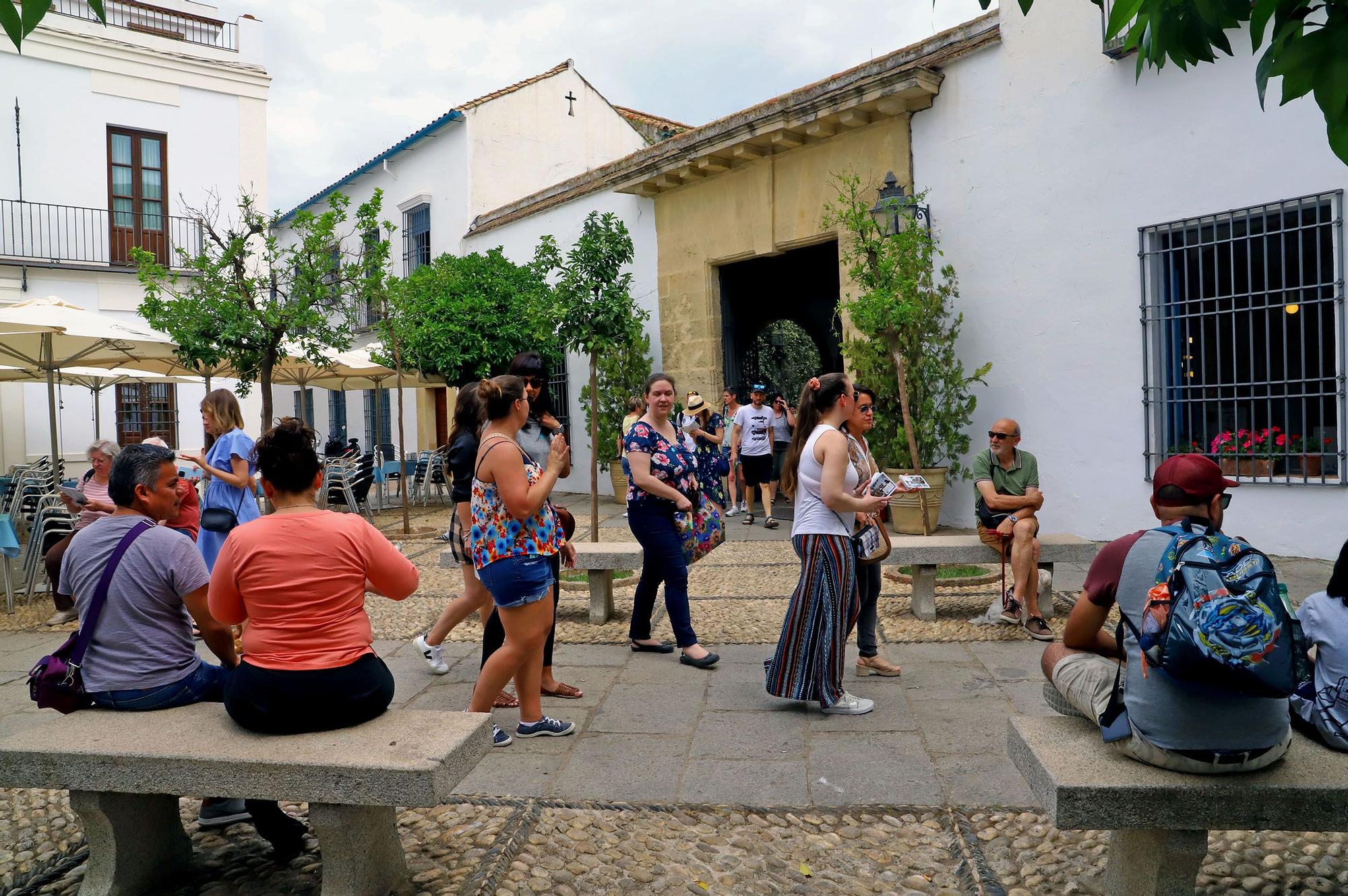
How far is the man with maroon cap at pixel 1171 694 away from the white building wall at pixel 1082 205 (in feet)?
19.1

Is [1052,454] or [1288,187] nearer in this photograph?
[1288,187]

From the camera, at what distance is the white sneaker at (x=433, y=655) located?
17.6 feet

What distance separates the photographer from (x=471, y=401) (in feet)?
16.0

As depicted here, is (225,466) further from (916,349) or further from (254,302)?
(916,349)

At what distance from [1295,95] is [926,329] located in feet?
26.3

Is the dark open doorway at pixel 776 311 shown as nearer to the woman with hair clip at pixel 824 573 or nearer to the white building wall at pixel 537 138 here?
the white building wall at pixel 537 138

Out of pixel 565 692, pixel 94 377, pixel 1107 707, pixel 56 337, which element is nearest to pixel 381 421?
pixel 94 377

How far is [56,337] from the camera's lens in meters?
9.43

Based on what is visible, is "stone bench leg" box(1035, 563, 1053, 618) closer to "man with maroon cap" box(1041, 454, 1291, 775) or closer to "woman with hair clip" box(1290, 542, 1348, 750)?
"woman with hair clip" box(1290, 542, 1348, 750)

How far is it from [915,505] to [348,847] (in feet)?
25.4

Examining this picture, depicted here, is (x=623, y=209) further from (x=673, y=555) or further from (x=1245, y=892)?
(x=1245, y=892)

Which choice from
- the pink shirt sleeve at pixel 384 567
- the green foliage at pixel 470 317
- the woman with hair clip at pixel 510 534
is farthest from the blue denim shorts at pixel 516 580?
the green foliage at pixel 470 317

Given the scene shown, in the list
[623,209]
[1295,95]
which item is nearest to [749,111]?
[623,209]

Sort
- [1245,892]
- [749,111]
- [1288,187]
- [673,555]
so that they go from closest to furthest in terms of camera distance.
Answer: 1. [1245,892]
2. [673,555]
3. [1288,187]
4. [749,111]
